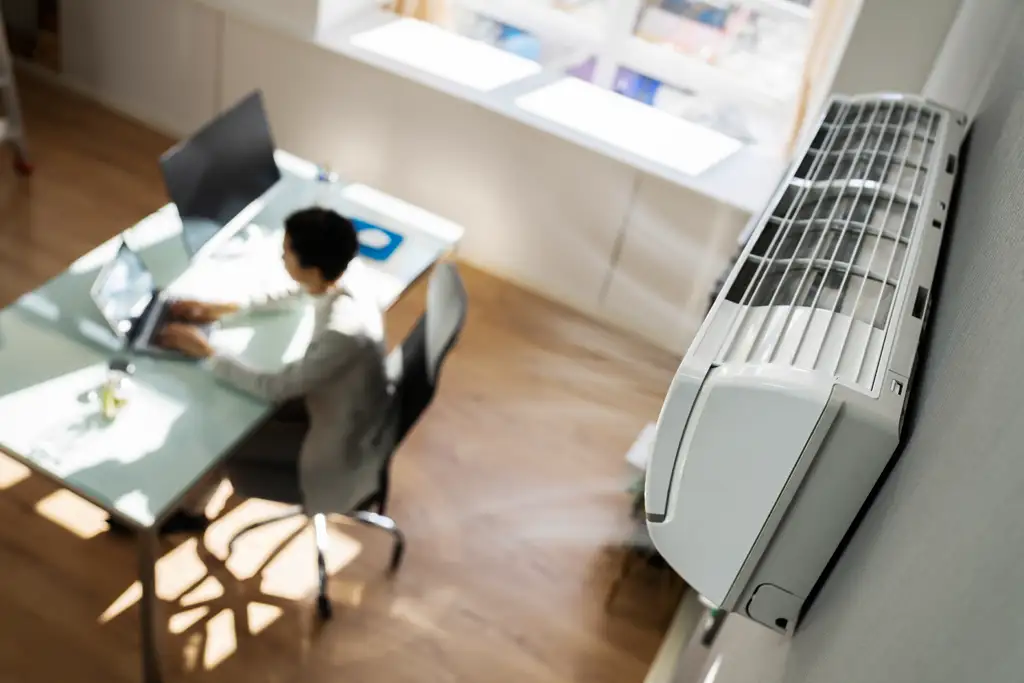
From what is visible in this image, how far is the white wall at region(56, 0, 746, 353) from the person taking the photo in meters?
3.16

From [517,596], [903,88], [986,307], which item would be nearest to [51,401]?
[517,596]

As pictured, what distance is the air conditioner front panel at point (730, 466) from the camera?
3.09ft

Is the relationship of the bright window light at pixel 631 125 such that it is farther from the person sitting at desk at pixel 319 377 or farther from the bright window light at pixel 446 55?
the person sitting at desk at pixel 319 377

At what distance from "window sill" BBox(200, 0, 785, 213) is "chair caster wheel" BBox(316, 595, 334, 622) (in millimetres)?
1702

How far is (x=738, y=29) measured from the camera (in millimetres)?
3236

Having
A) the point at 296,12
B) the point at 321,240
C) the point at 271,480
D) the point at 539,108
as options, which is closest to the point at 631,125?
the point at 539,108

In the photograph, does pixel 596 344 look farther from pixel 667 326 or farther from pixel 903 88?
pixel 903 88

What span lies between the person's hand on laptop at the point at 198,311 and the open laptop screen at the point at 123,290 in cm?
7

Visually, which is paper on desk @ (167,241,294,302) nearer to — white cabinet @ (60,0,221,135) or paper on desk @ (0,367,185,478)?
paper on desk @ (0,367,185,478)

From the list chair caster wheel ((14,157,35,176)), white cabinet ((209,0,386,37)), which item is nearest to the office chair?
white cabinet ((209,0,386,37))

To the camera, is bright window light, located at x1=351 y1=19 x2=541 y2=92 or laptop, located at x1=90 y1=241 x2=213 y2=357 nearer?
laptop, located at x1=90 y1=241 x2=213 y2=357

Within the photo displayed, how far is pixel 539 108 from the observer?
3232 mm

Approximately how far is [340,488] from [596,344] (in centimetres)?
148

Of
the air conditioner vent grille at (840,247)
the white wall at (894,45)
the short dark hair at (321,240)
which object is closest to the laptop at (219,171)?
the short dark hair at (321,240)
